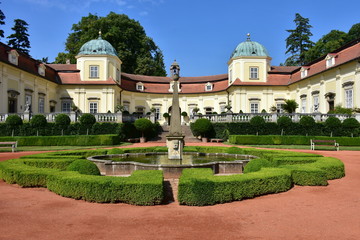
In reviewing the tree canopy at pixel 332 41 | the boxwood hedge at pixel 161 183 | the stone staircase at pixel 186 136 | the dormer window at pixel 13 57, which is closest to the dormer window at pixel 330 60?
the stone staircase at pixel 186 136

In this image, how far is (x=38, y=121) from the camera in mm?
24312

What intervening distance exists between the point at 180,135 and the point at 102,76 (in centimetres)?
2699

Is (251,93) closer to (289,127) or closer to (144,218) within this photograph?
(289,127)

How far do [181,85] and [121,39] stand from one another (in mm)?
14664

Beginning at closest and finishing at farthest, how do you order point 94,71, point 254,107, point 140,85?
point 94,71, point 254,107, point 140,85

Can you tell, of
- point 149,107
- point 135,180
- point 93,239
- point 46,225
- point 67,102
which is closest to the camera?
point 93,239

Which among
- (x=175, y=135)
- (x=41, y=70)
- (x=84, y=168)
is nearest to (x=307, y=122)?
(x=175, y=135)

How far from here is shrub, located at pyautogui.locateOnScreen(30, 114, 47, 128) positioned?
955 inches

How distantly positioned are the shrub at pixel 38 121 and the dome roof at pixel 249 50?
25.2 meters

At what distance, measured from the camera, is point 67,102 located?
1388 inches

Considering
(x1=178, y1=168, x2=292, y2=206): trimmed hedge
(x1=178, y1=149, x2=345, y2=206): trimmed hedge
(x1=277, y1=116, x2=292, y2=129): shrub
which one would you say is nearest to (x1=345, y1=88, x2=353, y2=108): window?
(x1=277, y1=116, x2=292, y2=129): shrub

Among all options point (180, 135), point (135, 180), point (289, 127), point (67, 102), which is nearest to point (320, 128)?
A: point (289, 127)

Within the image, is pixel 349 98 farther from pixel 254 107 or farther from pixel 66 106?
pixel 66 106

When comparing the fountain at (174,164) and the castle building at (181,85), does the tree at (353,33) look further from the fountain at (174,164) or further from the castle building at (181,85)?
the fountain at (174,164)
